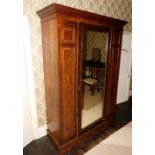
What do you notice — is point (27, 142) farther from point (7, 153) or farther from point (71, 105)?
point (7, 153)

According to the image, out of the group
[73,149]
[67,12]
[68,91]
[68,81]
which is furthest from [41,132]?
[67,12]

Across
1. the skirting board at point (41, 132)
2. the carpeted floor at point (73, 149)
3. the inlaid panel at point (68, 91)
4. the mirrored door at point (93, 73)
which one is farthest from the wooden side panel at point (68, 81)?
the skirting board at point (41, 132)

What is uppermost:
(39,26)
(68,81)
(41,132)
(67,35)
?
(39,26)

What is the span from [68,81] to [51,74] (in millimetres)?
283

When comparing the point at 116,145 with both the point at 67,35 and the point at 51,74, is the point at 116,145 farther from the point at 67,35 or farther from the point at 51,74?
the point at 67,35

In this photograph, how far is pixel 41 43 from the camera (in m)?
2.18

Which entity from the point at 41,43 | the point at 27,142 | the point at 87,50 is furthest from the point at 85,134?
the point at 41,43

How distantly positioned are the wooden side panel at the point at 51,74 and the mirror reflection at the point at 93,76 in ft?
1.43

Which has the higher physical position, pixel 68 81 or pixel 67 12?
pixel 67 12

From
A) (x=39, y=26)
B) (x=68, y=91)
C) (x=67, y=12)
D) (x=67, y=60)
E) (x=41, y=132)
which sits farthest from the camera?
(x=41, y=132)

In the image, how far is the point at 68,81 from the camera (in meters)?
1.89

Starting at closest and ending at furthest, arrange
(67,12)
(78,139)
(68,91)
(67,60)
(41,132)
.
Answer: (67,12) → (67,60) → (68,91) → (78,139) → (41,132)
